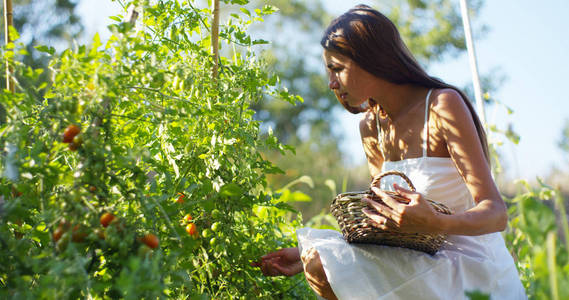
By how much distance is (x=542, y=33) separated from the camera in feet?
23.9

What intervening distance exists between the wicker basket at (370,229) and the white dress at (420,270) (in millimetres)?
34

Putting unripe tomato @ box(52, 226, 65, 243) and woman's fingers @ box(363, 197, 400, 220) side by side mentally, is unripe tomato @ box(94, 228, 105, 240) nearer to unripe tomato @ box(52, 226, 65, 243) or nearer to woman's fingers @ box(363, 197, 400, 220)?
unripe tomato @ box(52, 226, 65, 243)

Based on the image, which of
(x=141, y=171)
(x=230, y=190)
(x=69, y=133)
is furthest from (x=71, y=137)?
(x=230, y=190)

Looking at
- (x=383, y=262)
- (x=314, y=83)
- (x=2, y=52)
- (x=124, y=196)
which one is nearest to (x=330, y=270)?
(x=383, y=262)

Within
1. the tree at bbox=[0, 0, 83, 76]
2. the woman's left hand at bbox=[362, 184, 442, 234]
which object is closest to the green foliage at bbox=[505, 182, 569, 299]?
the woman's left hand at bbox=[362, 184, 442, 234]

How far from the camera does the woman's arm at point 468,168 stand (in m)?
1.17

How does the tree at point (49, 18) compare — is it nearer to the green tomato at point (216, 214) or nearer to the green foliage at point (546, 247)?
the green tomato at point (216, 214)

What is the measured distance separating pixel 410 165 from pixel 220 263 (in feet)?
2.16

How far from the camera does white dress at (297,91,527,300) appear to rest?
→ 128cm

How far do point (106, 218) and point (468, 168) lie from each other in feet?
3.02

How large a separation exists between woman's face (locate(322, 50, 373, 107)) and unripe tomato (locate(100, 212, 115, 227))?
0.85 m

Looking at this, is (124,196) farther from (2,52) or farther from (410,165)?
(410,165)

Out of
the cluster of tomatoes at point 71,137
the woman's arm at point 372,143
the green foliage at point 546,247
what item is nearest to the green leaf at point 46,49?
the cluster of tomatoes at point 71,137

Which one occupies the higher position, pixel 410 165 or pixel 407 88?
pixel 407 88
